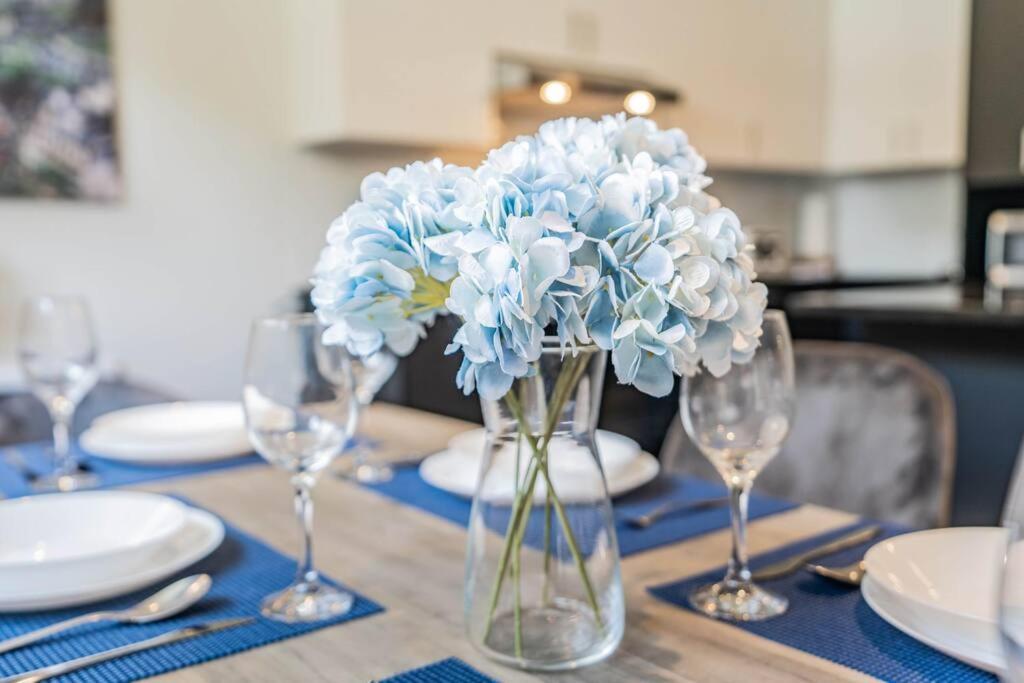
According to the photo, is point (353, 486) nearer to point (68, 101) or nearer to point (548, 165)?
point (548, 165)

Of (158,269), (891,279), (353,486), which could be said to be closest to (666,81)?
(891,279)

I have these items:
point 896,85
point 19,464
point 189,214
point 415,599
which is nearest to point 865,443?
point 415,599

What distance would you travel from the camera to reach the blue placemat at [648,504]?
39.9 inches

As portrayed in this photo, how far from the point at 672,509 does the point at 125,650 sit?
592 mm

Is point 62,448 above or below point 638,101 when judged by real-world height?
below

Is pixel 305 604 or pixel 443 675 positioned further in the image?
pixel 305 604

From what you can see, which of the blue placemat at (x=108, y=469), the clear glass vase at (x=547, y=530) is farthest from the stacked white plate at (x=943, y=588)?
the blue placemat at (x=108, y=469)

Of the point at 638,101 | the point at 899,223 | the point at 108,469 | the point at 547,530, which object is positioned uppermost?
the point at 638,101

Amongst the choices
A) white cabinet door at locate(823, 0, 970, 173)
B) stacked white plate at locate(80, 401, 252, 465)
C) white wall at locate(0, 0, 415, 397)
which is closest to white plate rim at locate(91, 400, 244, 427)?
stacked white plate at locate(80, 401, 252, 465)

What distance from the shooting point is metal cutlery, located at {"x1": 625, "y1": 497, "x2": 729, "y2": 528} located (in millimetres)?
1045

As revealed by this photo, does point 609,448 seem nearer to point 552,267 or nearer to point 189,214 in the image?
point 552,267

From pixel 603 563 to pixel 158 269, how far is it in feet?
9.06

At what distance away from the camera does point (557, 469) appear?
0.72 metres

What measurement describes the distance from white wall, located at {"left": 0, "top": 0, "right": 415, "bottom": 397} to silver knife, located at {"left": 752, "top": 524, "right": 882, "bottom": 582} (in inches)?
96.0
